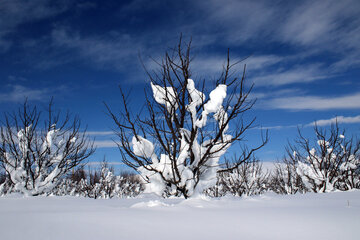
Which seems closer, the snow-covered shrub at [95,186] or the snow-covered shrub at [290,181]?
the snow-covered shrub at [290,181]

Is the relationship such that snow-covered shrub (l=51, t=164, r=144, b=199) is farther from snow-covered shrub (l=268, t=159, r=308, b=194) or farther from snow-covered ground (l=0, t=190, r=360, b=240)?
snow-covered ground (l=0, t=190, r=360, b=240)

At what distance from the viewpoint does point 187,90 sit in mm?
4039

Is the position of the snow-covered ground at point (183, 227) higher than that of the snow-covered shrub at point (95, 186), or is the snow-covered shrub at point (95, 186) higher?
the snow-covered ground at point (183, 227)

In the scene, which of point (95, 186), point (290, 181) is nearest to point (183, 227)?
point (290, 181)

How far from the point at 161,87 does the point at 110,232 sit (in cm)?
279

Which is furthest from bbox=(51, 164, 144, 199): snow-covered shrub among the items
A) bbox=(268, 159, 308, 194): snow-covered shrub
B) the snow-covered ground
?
the snow-covered ground

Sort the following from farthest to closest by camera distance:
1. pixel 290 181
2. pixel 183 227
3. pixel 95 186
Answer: pixel 95 186 → pixel 290 181 → pixel 183 227

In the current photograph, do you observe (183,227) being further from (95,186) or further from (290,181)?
(95,186)

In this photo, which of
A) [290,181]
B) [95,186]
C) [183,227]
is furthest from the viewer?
[95,186]

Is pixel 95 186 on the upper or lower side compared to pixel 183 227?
lower

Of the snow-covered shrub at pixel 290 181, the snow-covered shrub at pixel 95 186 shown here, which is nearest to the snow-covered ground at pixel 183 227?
the snow-covered shrub at pixel 290 181

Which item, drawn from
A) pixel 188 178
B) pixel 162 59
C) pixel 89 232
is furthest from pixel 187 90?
pixel 89 232

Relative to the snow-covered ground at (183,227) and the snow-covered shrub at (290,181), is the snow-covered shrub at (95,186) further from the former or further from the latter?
the snow-covered ground at (183,227)

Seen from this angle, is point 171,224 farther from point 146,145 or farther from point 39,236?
point 146,145
